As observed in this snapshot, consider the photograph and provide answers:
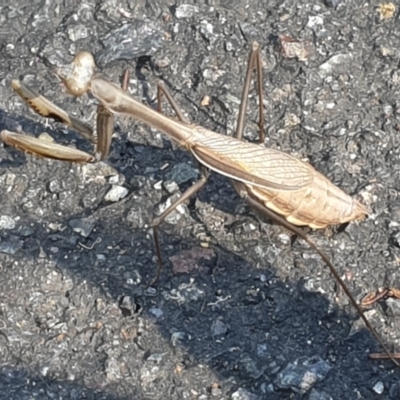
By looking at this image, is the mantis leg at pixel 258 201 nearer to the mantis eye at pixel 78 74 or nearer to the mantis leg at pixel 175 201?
the mantis leg at pixel 175 201

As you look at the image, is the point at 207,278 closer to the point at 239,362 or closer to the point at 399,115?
the point at 239,362

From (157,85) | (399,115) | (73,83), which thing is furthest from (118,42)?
(399,115)

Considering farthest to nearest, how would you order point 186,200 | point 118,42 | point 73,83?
point 118,42 < point 186,200 < point 73,83

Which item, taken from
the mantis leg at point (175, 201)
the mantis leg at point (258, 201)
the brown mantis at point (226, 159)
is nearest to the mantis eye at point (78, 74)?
the brown mantis at point (226, 159)

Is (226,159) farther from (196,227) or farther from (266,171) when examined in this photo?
(196,227)

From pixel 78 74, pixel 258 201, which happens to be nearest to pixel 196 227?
pixel 258 201

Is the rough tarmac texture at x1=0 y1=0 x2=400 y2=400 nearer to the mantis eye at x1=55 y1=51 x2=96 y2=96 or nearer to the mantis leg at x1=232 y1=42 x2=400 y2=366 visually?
the mantis leg at x1=232 y1=42 x2=400 y2=366
